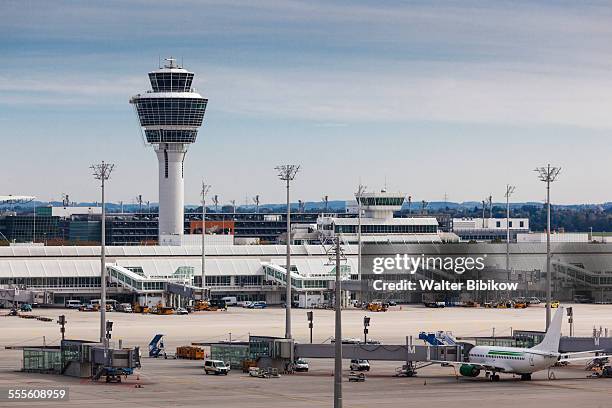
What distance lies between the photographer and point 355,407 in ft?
259

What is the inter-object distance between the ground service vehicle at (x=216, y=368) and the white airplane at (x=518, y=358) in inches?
555

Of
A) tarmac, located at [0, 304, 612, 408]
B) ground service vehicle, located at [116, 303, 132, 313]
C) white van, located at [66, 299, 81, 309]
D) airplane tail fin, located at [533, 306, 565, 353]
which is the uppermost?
white van, located at [66, 299, 81, 309]

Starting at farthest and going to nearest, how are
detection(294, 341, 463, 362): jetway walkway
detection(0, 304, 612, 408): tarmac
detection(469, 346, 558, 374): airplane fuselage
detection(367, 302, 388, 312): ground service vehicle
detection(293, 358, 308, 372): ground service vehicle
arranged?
detection(367, 302, 388, 312): ground service vehicle → detection(293, 358, 308, 372): ground service vehicle → detection(294, 341, 463, 362): jetway walkway → detection(469, 346, 558, 374): airplane fuselage → detection(0, 304, 612, 408): tarmac

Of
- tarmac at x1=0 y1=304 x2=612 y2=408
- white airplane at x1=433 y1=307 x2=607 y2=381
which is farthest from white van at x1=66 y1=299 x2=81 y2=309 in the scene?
Answer: white airplane at x1=433 y1=307 x2=607 y2=381

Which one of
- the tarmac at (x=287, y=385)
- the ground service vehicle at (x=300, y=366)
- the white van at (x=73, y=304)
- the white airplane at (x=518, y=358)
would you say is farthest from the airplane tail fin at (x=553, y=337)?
the white van at (x=73, y=304)

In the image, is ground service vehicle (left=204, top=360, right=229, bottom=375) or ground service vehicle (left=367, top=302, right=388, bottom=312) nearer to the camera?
ground service vehicle (left=204, top=360, right=229, bottom=375)

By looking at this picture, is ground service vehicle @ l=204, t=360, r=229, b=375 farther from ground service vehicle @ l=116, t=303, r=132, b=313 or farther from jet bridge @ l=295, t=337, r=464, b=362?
ground service vehicle @ l=116, t=303, r=132, b=313

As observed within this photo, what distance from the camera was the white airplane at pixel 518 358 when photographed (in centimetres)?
9419

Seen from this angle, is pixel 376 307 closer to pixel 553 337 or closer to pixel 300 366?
pixel 300 366

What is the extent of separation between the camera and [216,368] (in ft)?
323

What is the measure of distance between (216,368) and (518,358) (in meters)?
19.7

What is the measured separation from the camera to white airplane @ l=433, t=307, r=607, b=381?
9419 centimetres

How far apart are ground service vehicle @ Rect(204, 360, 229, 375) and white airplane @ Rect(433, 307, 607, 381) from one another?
14090mm

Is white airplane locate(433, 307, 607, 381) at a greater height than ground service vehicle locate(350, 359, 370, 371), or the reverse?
white airplane locate(433, 307, 607, 381)
